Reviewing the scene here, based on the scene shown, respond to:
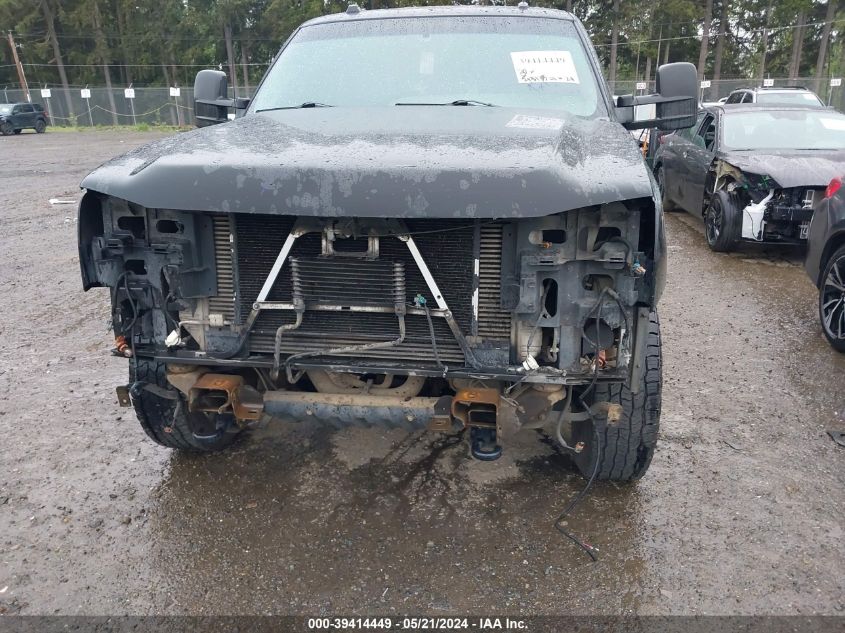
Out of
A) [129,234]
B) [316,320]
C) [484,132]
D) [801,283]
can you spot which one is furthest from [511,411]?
[801,283]

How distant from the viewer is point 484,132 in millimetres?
2793

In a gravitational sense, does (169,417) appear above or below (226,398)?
below

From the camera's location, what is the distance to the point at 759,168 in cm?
713

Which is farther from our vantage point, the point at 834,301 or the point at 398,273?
the point at 834,301

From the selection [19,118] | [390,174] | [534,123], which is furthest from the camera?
[19,118]

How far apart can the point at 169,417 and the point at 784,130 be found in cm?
764

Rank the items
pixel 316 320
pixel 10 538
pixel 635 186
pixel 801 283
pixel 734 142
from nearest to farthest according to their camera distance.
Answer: pixel 635 186, pixel 316 320, pixel 10 538, pixel 801 283, pixel 734 142

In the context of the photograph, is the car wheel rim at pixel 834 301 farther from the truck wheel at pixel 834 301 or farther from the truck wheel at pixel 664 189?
the truck wheel at pixel 664 189

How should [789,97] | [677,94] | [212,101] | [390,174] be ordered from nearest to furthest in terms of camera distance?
[390,174] → [677,94] → [212,101] → [789,97]

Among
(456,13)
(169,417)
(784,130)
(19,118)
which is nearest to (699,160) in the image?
(784,130)

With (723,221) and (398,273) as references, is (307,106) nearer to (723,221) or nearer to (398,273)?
(398,273)

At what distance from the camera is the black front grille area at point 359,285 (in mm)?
2568

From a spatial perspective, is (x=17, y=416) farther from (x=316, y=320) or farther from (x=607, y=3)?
(x=607, y=3)

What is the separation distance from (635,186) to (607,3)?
4910 centimetres
